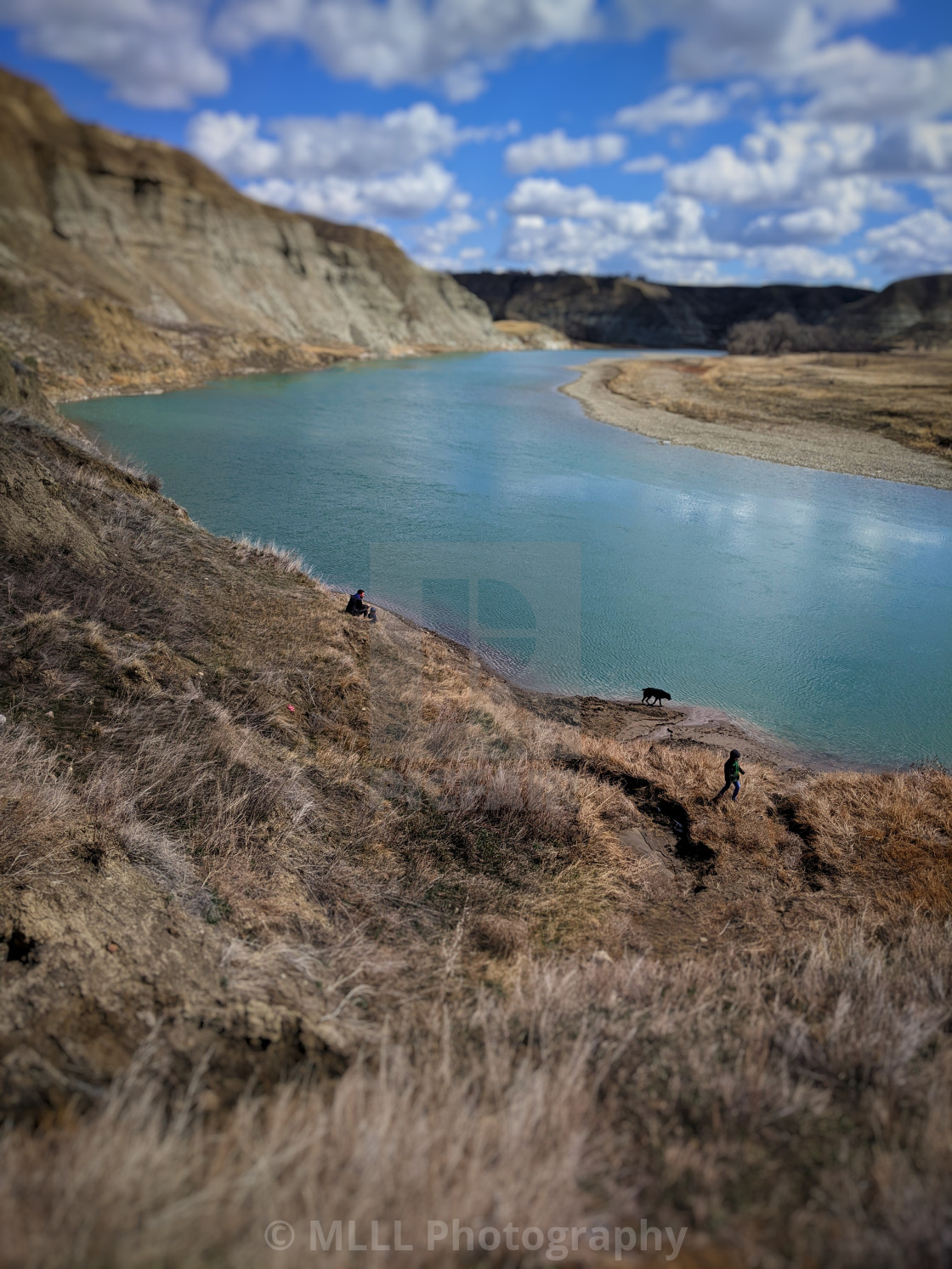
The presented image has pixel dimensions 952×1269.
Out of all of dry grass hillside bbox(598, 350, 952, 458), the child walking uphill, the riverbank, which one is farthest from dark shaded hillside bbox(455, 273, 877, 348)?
the child walking uphill

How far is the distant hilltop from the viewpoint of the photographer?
307ft

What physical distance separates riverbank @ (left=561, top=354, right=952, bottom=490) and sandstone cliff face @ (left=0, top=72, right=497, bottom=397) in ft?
87.9

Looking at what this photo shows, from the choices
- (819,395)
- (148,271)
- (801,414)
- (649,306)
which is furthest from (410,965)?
(649,306)

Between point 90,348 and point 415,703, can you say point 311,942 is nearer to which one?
point 415,703

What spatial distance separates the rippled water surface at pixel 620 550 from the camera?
494 inches

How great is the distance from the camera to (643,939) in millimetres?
5590

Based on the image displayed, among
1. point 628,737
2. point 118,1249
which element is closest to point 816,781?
point 628,737

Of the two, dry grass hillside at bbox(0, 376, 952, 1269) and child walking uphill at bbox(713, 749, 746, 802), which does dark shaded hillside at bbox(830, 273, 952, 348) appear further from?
dry grass hillside at bbox(0, 376, 952, 1269)

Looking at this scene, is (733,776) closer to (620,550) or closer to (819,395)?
(620,550)

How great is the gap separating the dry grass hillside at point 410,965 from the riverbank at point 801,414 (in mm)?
25976

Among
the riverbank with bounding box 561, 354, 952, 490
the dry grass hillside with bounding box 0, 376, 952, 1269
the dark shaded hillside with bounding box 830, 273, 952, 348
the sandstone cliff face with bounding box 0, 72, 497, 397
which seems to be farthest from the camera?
the dark shaded hillside with bounding box 830, 273, 952, 348

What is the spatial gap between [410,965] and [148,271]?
2389 inches

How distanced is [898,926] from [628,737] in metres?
4.40

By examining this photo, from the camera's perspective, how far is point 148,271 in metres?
52.1
